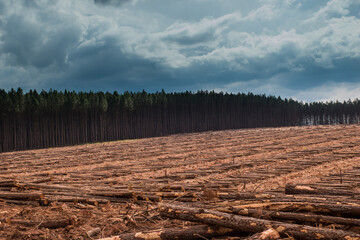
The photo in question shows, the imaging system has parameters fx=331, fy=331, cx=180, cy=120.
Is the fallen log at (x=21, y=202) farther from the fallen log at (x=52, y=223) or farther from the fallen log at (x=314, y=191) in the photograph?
the fallen log at (x=314, y=191)

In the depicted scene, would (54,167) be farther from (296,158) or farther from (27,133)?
(27,133)

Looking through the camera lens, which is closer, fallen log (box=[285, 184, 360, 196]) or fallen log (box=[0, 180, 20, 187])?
fallen log (box=[285, 184, 360, 196])

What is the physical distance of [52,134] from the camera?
2008 inches

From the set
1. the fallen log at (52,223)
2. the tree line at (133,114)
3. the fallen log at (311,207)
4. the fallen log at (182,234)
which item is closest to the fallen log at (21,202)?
the fallen log at (52,223)

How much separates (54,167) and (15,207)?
1215 centimetres

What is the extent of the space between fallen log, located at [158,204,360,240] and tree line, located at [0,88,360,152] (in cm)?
4598

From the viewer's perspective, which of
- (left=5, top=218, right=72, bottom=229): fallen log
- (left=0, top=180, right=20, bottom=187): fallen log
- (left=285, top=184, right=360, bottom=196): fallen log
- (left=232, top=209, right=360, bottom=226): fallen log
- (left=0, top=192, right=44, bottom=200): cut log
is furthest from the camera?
(left=0, top=180, right=20, bottom=187): fallen log

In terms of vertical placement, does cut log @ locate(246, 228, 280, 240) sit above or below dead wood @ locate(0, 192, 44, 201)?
above

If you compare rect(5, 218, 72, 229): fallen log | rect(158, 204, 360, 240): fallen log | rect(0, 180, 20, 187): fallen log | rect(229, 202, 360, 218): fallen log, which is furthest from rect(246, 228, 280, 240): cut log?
rect(0, 180, 20, 187): fallen log

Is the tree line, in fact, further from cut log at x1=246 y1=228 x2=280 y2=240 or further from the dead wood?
cut log at x1=246 y1=228 x2=280 y2=240

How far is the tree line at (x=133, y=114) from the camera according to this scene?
158 ft

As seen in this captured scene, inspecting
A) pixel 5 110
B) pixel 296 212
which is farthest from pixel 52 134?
pixel 296 212

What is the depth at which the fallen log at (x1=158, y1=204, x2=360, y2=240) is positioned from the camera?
190 inches

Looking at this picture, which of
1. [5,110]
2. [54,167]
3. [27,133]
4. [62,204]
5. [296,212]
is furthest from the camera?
[27,133]
